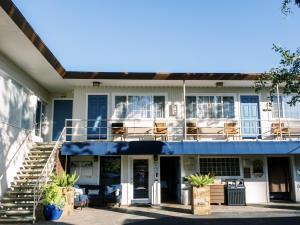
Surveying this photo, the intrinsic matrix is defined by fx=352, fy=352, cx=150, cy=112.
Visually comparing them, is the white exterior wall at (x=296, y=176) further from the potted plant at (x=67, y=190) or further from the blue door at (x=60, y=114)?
the blue door at (x=60, y=114)

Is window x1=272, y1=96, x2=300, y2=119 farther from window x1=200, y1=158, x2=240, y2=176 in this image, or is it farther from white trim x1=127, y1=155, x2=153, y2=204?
white trim x1=127, y1=155, x2=153, y2=204

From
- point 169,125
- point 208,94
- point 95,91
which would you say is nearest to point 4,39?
point 95,91

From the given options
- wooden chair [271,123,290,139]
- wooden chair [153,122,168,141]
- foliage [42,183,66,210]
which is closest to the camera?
foliage [42,183,66,210]

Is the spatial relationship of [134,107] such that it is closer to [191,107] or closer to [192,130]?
[191,107]

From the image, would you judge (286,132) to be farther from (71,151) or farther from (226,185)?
(71,151)

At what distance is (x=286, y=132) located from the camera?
57.9 feet

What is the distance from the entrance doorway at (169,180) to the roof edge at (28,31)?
25.0 ft

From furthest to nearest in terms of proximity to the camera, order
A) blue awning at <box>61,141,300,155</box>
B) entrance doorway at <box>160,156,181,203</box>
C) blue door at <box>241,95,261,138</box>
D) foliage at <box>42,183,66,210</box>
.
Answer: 1. blue door at <box>241,95,261,138</box>
2. entrance doorway at <box>160,156,181,203</box>
3. blue awning at <box>61,141,300,155</box>
4. foliage at <box>42,183,66,210</box>

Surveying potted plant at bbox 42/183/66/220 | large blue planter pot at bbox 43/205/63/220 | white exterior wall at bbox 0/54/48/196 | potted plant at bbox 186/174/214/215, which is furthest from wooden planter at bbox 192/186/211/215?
white exterior wall at bbox 0/54/48/196

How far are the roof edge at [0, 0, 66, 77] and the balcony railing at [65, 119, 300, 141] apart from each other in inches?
146

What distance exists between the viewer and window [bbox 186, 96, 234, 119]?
18562 mm

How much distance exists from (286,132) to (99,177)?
9.58m

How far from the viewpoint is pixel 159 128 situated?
17141 millimetres

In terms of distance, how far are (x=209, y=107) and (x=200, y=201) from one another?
6377mm
